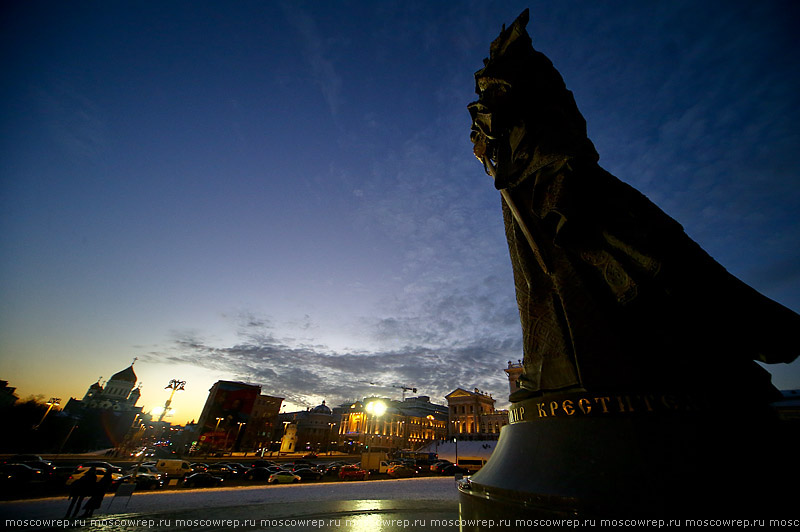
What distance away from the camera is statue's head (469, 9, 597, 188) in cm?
251

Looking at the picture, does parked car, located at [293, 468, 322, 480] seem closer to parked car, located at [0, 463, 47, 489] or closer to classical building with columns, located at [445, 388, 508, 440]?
parked car, located at [0, 463, 47, 489]

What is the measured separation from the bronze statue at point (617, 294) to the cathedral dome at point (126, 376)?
145017mm

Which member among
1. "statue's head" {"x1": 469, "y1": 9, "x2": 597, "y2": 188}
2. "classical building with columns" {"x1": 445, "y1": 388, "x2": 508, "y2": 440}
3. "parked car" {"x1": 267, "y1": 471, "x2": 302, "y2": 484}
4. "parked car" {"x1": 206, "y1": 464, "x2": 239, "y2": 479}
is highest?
"classical building with columns" {"x1": 445, "y1": 388, "x2": 508, "y2": 440}

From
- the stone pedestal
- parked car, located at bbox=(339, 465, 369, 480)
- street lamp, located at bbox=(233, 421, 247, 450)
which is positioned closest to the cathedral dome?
street lamp, located at bbox=(233, 421, 247, 450)

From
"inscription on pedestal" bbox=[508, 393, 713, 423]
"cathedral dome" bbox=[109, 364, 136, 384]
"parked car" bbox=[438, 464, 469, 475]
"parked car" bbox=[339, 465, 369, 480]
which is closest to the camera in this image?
"inscription on pedestal" bbox=[508, 393, 713, 423]

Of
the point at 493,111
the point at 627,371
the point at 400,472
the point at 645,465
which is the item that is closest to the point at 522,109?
the point at 493,111

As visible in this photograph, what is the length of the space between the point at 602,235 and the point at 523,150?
103 cm

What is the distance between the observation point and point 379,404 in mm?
42250

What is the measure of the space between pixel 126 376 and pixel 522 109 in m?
146

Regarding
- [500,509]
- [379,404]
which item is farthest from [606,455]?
[379,404]

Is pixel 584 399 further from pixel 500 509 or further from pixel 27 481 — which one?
pixel 27 481

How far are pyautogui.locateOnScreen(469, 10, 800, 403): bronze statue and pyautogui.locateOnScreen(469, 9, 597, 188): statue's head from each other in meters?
0.02

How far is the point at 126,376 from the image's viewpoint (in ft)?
345

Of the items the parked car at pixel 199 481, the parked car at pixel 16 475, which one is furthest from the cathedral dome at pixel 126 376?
the parked car at pixel 199 481
